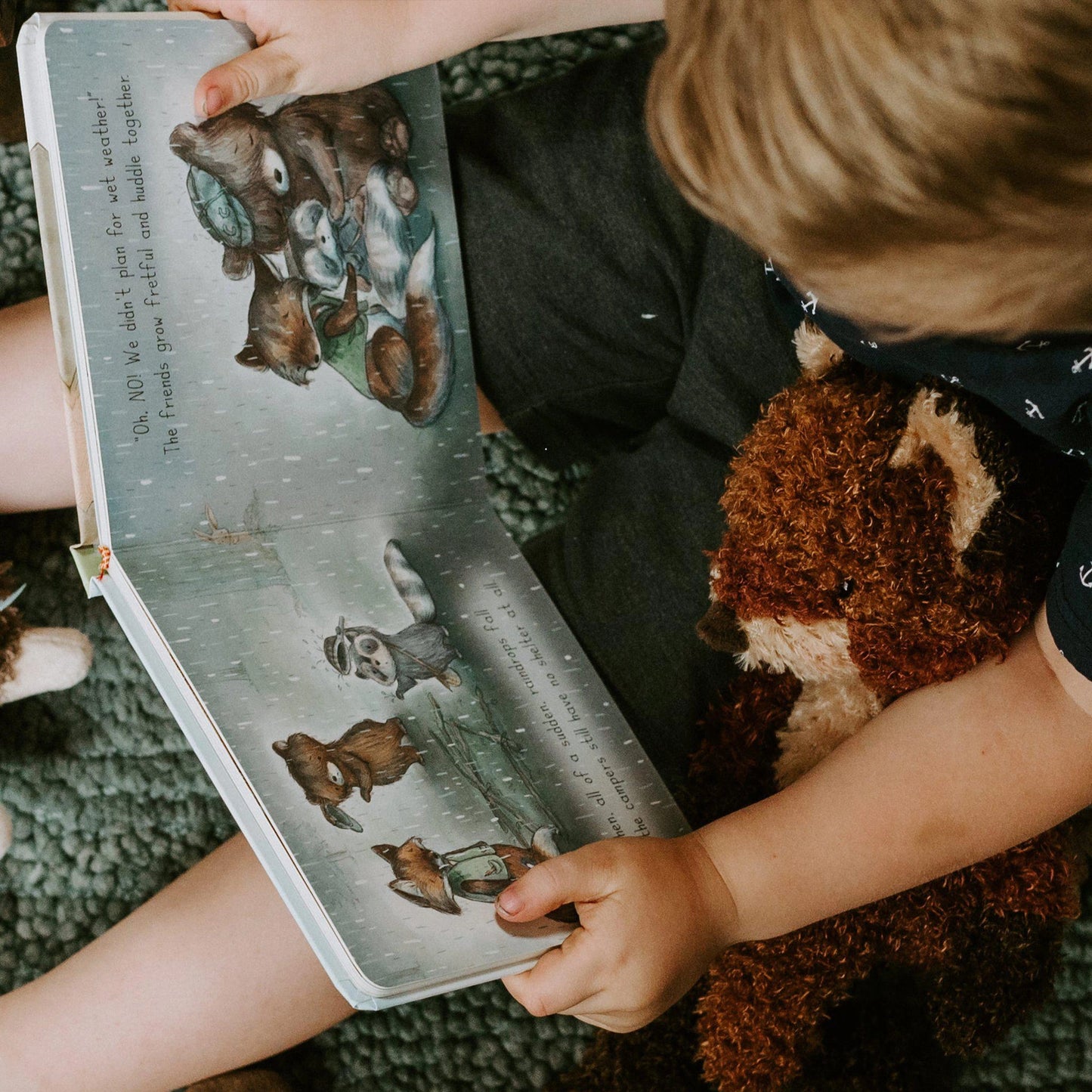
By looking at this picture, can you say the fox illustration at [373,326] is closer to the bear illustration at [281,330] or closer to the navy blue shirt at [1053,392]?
the bear illustration at [281,330]

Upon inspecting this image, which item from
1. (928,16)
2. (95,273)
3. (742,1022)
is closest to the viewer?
(928,16)

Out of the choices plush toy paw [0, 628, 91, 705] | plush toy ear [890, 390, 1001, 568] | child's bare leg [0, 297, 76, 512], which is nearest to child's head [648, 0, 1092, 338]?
plush toy ear [890, 390, 1001, 568]

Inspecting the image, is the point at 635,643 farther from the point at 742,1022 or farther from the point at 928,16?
the point at 928,16

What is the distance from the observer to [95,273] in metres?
0.44

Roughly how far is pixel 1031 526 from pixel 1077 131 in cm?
24

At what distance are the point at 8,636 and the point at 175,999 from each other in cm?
27

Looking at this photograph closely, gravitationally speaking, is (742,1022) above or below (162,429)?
below

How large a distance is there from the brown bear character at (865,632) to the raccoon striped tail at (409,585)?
0.48 ft

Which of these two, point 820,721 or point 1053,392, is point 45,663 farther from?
point 1053,392

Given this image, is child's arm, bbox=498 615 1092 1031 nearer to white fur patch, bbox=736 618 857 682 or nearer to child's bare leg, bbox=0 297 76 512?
white fur patch, bbox=736 618 857 682

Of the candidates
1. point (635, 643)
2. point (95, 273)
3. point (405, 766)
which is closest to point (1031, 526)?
point (635, 643)

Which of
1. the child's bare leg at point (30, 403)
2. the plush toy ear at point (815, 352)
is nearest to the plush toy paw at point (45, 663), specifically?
the child's bare leg at point (30, 403)

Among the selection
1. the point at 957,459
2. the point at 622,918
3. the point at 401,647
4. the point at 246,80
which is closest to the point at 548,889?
the point at 622,918

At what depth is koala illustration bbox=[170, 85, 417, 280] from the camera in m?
0.46
